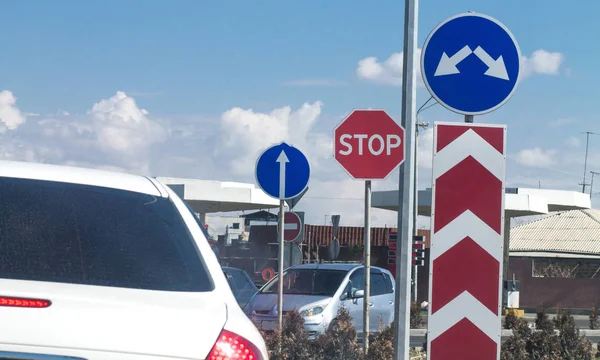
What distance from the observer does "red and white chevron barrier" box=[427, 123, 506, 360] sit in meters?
6.14

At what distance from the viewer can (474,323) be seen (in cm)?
614

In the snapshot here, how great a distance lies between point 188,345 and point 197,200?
147 ft

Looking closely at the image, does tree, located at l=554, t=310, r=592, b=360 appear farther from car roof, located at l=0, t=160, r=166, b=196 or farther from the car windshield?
car roof, located at l=0, t=160, r=166, b=196

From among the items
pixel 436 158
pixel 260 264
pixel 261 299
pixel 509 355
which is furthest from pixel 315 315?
pixel 260 264

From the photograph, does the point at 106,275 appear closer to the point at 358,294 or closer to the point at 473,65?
the point at 473,65

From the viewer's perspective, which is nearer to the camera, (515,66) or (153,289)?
(153,289)

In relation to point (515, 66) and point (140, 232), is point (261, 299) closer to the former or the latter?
point (515, 66)

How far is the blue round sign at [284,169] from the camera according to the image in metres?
Answer: 11.8

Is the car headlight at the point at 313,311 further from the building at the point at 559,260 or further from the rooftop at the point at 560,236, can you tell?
the rooftop at the point at 560,236

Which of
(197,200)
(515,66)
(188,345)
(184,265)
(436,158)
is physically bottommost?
(188,345)

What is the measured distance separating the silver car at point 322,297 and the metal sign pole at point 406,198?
7111 mm

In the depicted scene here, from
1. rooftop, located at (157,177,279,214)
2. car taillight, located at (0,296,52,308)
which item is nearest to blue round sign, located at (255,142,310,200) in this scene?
car taillight, located at (0,296,52,308)

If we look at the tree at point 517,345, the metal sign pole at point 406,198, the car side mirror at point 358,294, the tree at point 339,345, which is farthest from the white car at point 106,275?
the car side mirror at point 358,294

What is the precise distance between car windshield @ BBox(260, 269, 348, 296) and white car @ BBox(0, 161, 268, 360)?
520 inches
